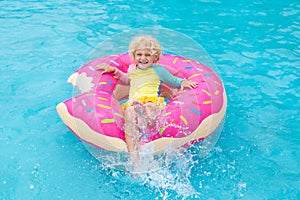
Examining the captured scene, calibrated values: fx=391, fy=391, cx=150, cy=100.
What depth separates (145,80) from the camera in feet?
10.9

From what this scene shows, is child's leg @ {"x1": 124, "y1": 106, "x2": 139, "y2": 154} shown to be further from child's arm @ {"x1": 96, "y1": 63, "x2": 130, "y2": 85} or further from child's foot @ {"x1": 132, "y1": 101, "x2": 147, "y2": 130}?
child's arm @ {"x1": 96, "y1": 63, "x2": 130, "y2": 85}

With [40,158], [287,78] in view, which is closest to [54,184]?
[40,158]

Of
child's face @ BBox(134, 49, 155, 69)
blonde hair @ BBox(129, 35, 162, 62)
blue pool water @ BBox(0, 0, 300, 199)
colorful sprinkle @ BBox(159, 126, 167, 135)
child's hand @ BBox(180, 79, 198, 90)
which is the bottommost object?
blue pool water @ BBox(0, 0, 300, 199)

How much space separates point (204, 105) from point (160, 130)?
0.43 metres

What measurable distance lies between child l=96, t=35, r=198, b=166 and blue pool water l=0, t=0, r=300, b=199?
45 centimetres

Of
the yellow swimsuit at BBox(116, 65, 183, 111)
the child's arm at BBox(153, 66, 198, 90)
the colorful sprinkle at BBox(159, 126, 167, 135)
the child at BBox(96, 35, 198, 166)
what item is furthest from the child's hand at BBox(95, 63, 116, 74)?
the colorful sprinkle at BBox(159, 126, 167, 135)

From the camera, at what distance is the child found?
119 inches

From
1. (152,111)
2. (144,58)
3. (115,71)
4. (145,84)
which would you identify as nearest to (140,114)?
(152,111)

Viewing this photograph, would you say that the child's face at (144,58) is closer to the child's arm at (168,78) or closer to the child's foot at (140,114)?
the child's arm at (168,78)

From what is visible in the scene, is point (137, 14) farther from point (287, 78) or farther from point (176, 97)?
point (176, 97)

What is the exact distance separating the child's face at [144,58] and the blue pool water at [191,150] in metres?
0.71

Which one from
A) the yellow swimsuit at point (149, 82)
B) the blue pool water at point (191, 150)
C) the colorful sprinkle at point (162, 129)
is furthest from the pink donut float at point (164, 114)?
the blue pool water at point (191, 150)

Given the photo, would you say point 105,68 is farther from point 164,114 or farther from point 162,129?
point 162,129

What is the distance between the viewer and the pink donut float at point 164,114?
9.41 feet
